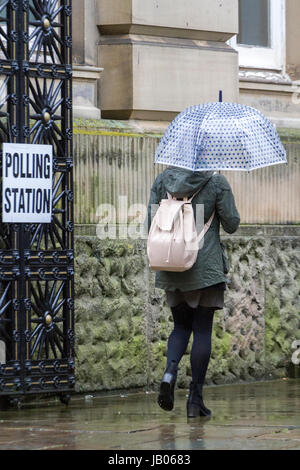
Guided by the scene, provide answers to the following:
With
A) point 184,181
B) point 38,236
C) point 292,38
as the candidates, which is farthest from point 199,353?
point 292,38

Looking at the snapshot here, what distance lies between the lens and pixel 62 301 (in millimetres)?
9258

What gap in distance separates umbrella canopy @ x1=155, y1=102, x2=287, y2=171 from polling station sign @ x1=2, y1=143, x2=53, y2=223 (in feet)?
3.43

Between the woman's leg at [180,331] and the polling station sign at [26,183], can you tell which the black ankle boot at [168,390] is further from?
the polling station sign at [26,183]

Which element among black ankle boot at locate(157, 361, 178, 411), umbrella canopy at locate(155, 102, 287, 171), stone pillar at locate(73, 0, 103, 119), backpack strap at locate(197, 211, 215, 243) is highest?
stone pillar at locate(73, 0, 103, 119)

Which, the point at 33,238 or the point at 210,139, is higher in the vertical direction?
the point at 210,139

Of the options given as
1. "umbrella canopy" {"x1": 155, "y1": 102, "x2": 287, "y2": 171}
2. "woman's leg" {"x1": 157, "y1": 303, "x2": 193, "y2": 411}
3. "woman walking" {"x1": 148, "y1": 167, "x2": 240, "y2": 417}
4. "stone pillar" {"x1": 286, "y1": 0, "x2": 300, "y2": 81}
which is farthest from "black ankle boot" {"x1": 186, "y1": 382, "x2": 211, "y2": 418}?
"stone pillar" {"x1": 286, "y1": 0, "x2": 300, "y2": 81}

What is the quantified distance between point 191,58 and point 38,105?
1993mm

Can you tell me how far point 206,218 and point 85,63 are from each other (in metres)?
2.57

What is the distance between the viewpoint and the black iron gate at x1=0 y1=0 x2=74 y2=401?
896cm

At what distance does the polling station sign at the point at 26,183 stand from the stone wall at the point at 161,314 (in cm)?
67

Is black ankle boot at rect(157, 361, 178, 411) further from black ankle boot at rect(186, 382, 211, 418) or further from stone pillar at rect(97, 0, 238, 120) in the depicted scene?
stone pillar at rect(97, 0, 238, 120)
